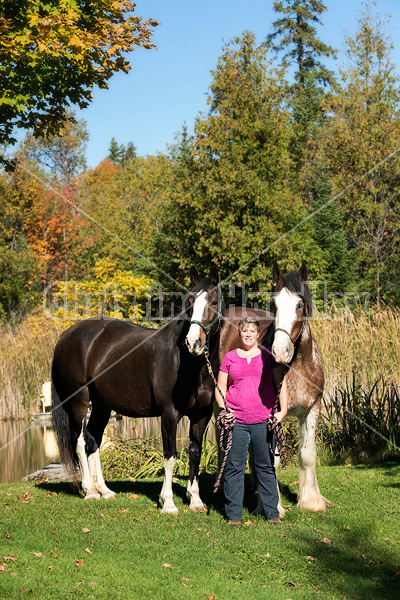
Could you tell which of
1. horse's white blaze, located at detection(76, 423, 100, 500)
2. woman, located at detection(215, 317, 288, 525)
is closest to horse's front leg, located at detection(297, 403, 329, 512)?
woman, located at detection(215, 317, 288, 525)

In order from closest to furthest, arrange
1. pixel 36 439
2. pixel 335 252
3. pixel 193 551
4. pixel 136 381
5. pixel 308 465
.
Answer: pixel 193 551 → pixel 308 465 → pixel 136 381 → pixel 36 439 → pixel 335 252

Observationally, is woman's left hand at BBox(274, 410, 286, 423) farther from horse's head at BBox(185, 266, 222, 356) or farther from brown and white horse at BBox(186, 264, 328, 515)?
horse's head at BBox(185, 266, 222, 356)

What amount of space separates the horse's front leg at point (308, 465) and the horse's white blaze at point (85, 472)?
2.13 m

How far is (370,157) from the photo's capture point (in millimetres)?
22125

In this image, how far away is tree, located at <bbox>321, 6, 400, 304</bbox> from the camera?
72.2 ft

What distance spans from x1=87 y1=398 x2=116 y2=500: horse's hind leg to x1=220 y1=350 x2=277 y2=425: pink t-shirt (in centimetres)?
182

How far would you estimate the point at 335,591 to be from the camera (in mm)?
4004

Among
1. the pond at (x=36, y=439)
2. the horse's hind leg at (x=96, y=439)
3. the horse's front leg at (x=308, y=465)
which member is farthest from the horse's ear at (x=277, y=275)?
the pond at (x=36, y=439)

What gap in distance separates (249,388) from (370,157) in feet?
61.1

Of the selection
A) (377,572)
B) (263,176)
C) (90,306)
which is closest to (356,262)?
(263,176)

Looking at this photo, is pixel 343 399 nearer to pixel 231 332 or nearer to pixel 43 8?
pixel 231 332

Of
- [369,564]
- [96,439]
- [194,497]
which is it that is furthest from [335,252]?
[369,564]

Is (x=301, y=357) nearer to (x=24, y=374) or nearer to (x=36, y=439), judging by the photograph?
(x=36, y=439)

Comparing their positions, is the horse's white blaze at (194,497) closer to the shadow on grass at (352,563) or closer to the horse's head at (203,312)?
the shadow on grass at (352,563)
